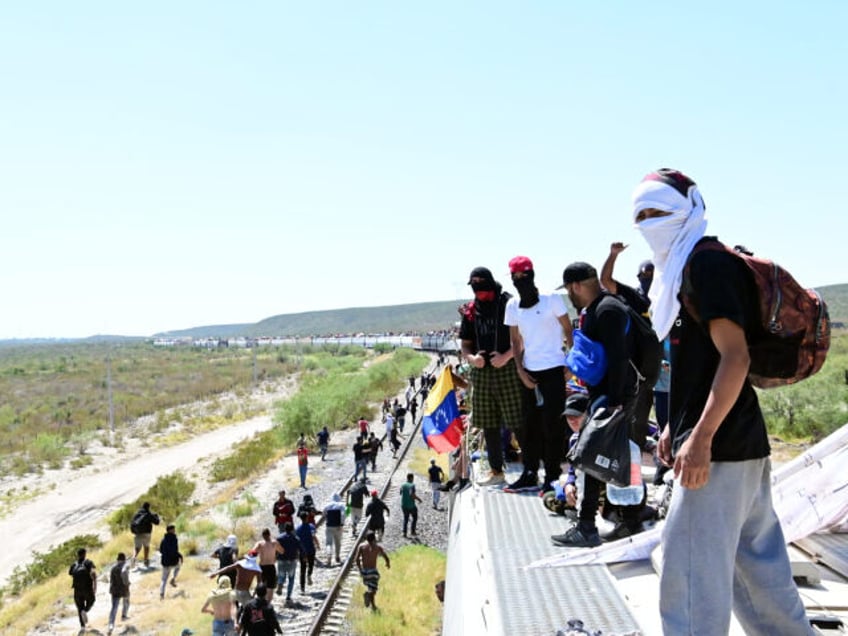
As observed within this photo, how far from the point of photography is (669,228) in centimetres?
256

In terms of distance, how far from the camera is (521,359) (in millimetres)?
5406

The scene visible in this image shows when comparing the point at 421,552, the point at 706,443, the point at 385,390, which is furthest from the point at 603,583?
the point at 385,390

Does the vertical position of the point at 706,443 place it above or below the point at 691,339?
below

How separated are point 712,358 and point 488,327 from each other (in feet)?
11.3

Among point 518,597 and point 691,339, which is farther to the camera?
point 518,597

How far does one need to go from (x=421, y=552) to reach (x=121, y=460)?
3030cm

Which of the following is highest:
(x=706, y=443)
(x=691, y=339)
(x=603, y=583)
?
(x=691, y=339)

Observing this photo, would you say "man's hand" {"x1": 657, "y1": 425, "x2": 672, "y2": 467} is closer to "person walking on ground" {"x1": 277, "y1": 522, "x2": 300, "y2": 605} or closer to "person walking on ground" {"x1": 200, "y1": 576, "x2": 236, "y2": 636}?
"person walking on ground" {"x1": 200, "y1": 576, "x2": 236, "y2": 636}

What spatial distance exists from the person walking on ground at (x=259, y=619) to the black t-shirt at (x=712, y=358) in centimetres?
828

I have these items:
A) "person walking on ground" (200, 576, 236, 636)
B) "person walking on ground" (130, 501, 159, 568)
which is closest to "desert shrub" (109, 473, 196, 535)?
"person walking on ground" (130, 501, 159, 568)

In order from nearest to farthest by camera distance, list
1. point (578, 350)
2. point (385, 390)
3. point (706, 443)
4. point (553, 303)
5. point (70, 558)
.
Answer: point (706, 443) → point (578, 350) → point (553, 303) → point (70, 558) → point (385, 390)

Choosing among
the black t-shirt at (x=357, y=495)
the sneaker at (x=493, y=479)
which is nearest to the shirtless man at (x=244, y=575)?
the black t-shirt at (x=357, y=495)

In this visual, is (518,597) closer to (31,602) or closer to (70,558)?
(31,602)

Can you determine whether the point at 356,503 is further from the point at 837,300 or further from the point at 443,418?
the point at 837,300
